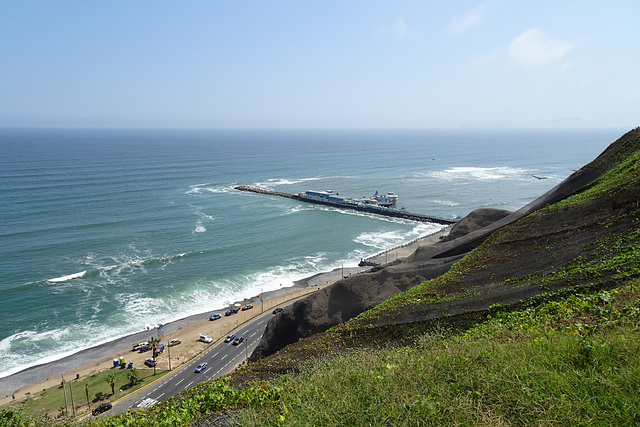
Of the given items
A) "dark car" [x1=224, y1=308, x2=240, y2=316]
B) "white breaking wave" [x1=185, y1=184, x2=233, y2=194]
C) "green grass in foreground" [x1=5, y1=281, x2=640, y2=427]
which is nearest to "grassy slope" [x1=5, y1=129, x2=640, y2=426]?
"green grass in foreground" [x1=5, y1=281, x2=640, y2=427]

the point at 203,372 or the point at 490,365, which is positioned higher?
the point at 490,365

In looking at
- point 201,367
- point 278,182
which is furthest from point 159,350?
point 278,182

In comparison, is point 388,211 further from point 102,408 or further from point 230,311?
point 102,408

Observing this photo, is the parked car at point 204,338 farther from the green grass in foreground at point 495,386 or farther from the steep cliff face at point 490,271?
the green grass in foreground at point 495,386

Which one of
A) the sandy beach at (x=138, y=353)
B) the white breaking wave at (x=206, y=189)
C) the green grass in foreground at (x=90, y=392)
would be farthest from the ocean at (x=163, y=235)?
the green grass in foreground at (x=90, y=392)

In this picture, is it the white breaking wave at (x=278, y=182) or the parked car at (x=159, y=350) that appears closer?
the parked car at (x=159, y=350)

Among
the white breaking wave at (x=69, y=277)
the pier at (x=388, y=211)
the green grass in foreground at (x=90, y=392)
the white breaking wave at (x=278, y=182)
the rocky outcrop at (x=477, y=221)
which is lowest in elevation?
the green grass in foreground at (x=90, y=392)

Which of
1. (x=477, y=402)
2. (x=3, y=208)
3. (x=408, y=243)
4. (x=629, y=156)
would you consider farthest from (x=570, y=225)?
(x=3, y=208)

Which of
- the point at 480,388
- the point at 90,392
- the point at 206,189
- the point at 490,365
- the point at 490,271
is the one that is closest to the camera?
the point at 480,388
